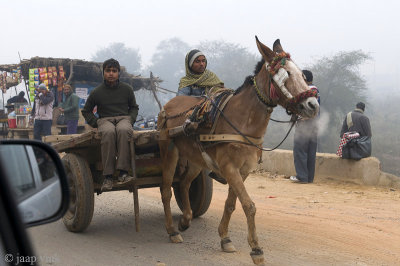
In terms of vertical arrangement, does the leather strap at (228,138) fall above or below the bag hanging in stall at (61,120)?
above

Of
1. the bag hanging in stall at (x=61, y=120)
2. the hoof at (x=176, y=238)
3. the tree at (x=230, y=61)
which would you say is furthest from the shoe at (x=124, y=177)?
the tree at (x=230, y=61)

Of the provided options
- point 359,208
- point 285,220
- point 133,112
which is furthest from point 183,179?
point 359,208

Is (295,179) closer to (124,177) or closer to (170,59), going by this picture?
(124,177)

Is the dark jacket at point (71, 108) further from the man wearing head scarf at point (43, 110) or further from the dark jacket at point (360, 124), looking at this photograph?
the dark jacket at point (360, 124)

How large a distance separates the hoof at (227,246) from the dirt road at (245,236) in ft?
0.21

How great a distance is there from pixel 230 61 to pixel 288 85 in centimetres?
5994

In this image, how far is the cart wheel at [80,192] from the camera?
5594 mm

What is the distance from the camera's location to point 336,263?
4758 millimetres

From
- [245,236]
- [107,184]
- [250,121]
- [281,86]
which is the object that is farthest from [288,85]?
[107,184]

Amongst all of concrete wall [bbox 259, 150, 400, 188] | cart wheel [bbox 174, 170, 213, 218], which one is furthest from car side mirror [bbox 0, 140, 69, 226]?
concrete wall [bbox 259, 150, 400, 188]

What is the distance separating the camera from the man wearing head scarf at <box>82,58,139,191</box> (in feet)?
17.8

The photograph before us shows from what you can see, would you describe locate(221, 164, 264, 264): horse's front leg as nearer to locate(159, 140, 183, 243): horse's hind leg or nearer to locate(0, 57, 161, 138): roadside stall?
locate(159, 140, 183, 243): horse's hind leg

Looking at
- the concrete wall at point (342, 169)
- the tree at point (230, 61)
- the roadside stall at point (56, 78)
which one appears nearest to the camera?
the concrete wall at point (342, 169)

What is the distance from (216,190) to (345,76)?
30.1 m
